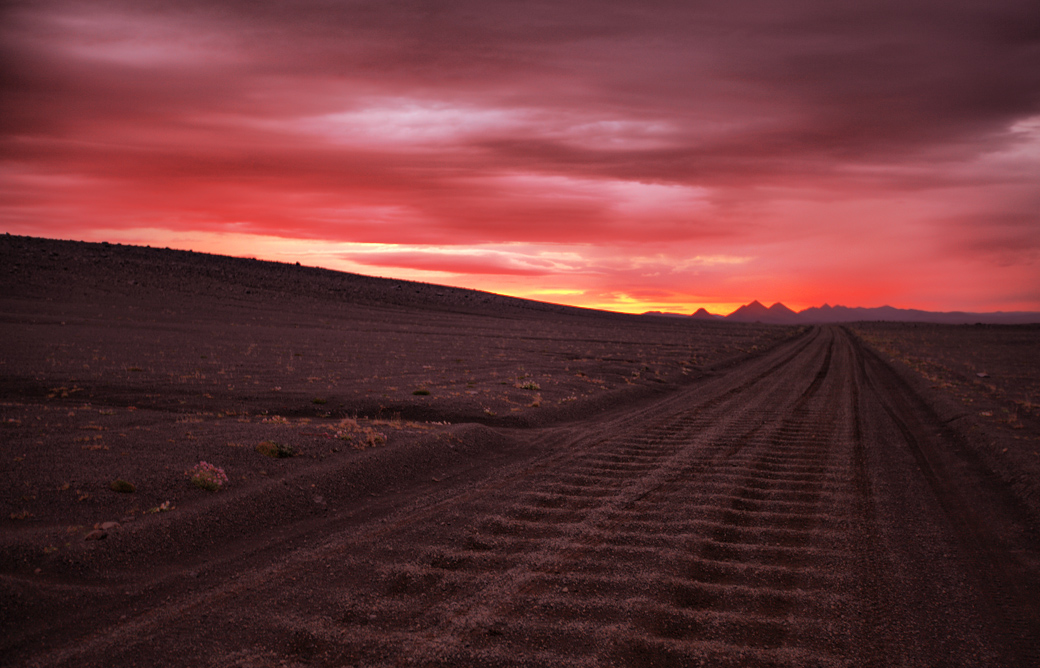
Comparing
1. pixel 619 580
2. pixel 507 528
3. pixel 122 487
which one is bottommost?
pixel 122 487

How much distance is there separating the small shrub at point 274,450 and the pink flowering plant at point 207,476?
1.16 metres

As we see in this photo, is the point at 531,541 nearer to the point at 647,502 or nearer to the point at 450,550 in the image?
the point at 450,550

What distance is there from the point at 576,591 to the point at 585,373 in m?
21.2

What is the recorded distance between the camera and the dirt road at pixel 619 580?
15.9 ft

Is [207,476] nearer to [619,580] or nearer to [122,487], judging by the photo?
[122,487]

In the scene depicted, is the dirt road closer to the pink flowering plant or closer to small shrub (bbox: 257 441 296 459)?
the pink flowering plant

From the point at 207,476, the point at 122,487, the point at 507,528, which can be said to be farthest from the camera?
the point at 207,476

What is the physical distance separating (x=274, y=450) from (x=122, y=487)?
2.63 metres

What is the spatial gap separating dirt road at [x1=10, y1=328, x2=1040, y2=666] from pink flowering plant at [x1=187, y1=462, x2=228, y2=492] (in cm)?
190

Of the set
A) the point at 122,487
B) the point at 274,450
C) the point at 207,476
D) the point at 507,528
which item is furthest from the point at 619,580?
the point at 274,450

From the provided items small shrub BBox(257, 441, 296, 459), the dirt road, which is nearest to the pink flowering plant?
small shrub BBox(257, 441, 296, 459)

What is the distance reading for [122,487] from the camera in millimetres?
8352

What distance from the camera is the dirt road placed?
15.9 ft

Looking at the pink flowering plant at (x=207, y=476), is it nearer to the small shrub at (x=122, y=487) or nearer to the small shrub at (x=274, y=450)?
the small shrub at (x=122, y=487)
